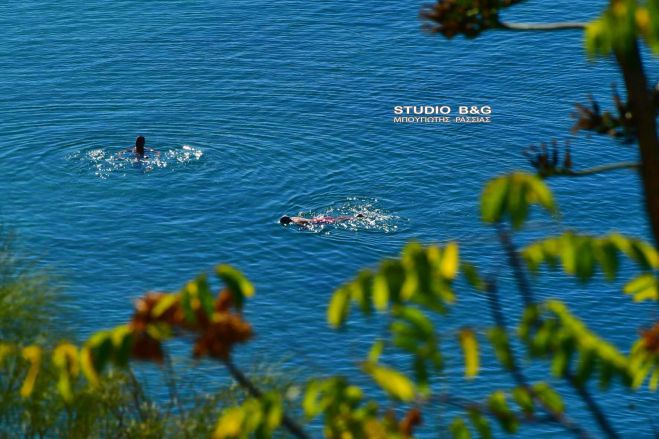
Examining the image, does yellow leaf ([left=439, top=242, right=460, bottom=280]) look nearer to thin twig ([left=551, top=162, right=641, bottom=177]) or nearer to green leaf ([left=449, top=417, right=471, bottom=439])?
green leaf ([left=449, top=417, right=471, bottom=439])

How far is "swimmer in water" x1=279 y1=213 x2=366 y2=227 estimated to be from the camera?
38000mm

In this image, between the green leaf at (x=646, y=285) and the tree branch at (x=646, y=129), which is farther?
the tree branch at (x=646, y=129)

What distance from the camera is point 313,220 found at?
3828cm

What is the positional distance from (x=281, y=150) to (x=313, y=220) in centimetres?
638

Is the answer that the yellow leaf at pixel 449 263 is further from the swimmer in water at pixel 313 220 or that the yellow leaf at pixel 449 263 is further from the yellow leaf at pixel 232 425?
the swimmer in water at pixel 313 220

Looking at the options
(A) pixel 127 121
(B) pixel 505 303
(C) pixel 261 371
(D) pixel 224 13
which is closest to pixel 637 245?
(C) pixel 261 371

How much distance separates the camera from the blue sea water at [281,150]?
34.4m

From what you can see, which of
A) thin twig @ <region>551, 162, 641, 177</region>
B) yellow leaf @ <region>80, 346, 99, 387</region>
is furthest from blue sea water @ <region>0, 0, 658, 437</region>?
yellow leaf @ <region>80, 346, 99, 387</region>

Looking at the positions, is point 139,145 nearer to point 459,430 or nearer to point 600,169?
point 600,169

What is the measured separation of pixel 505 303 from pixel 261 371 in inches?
521

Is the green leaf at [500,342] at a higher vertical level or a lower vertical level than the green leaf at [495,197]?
lower

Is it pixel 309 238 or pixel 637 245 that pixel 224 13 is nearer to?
pixel 309 238

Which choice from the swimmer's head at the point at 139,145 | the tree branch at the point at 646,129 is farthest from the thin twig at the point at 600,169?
the swimmer's head at the point at 139,145

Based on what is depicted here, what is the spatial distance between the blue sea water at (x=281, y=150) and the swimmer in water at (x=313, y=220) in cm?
28
